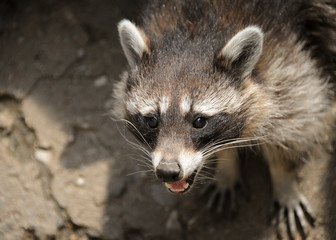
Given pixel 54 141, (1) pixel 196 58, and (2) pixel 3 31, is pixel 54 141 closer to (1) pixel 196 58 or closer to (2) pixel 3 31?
(2) pixel 3 31

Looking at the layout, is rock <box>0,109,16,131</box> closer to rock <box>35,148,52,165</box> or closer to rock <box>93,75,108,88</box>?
rock <box>35,148,52,165</box>

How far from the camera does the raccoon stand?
3.47m

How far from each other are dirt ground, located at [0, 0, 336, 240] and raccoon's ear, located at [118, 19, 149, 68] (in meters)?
1.01

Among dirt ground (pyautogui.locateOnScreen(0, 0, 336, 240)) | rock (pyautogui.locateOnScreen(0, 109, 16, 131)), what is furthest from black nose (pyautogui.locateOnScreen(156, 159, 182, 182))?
rock (pyautogui.locateOnScreen(0, 109, 16, 131))

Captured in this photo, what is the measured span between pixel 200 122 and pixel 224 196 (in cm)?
157

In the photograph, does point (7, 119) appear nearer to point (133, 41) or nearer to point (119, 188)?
point (119, 188)

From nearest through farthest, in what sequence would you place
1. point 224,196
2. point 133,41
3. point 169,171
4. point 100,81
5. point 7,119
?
point 169,171
point 133,41
point 224,196
point 7,119
point 100,81

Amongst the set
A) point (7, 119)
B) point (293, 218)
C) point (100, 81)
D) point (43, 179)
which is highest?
point (100, 81)

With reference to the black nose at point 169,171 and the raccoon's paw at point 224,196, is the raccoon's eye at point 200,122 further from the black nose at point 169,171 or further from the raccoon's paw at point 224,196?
the raccoon's paw at point 224,196

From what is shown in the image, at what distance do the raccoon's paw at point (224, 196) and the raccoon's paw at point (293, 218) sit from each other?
0.39m

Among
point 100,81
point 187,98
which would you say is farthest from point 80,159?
point 187,98

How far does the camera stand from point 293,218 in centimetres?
446

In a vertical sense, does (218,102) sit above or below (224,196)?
below

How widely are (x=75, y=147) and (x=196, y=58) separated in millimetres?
2092
